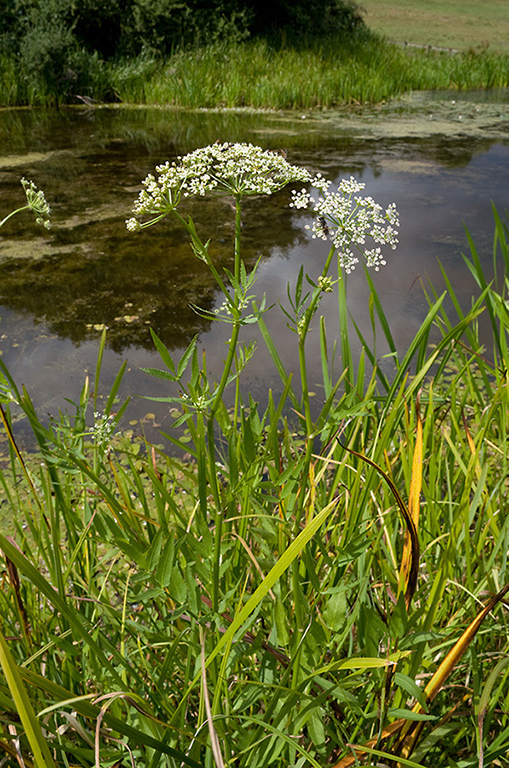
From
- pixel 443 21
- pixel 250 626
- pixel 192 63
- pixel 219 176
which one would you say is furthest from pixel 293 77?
pixel 443 21

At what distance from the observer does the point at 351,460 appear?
46.0 inches

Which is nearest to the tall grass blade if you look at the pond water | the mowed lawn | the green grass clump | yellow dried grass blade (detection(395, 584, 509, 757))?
yellow dried grass blade (detection(395, 584, 509, 757))

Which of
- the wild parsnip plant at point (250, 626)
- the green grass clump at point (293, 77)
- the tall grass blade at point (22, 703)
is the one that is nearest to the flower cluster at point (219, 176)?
the wild parsnip plant at point (250, 626)

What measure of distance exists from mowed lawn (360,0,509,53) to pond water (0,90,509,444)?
9.91m

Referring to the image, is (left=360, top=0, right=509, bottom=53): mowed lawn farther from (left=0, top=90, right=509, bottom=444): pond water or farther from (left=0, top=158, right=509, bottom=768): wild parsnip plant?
(left=0, top=158, right=509, bottom=768): wild parsnip plant

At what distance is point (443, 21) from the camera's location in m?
19.6

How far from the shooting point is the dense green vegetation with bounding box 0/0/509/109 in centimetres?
796

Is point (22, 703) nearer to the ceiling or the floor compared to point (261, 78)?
nearer to the floor

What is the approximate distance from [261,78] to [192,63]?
123cm

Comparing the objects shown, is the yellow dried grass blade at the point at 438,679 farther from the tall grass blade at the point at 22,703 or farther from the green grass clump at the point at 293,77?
the green grass clump at the point at 293,77

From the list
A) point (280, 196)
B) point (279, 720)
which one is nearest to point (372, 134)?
point (280, 196)

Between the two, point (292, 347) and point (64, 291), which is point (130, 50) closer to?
point (64, 291)

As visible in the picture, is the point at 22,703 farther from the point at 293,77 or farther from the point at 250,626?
the point at 293,77

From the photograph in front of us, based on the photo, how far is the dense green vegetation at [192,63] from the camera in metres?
7.96
